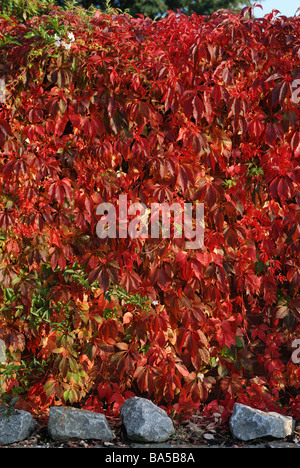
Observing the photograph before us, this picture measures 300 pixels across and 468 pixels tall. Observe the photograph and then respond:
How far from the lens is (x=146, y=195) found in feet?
9.86

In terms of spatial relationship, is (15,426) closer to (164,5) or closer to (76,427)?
(76,427)

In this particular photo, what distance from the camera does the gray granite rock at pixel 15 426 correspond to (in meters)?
2.88

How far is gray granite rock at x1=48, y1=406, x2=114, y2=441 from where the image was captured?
2.90m

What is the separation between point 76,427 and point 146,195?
1.45 m

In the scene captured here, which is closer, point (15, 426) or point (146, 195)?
point (15, 426)

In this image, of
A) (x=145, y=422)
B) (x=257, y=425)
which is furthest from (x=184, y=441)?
(x=257, y=425)

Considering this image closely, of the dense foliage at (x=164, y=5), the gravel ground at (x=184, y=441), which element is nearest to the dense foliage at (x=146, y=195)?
the gravel ground at (x=184, y=441)

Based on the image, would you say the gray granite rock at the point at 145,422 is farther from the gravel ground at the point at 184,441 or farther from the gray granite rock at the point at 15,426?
the gray granite rock at the point at 15,426

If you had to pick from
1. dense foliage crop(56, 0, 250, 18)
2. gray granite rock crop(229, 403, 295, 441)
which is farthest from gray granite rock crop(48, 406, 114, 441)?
dense foliage crop(56, 0, 250, 18)

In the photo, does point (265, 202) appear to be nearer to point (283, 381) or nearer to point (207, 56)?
point (207, 56)

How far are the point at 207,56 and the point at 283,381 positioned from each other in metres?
2.10

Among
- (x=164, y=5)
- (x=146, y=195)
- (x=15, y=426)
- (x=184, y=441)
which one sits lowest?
(x=184, y=441)

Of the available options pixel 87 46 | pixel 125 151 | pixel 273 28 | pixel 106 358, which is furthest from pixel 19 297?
pixel 273 28
